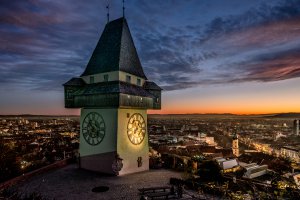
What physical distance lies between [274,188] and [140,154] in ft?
30.8

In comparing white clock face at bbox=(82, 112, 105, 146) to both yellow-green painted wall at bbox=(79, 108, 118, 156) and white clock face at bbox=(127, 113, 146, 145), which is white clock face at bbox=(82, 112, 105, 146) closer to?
yellow-green painted wall at bbox=(79, 108, 118, 156)

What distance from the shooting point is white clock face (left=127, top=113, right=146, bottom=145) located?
18.2 meters

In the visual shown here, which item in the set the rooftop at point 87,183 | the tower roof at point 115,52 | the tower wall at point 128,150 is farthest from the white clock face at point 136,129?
the tower roof at point 115,52

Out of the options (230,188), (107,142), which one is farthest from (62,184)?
(230,188)

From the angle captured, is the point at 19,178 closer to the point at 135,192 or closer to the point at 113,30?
the point at 135,192

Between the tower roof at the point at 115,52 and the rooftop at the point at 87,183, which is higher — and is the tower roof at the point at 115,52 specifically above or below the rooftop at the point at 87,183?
above

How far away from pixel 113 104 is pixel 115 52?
4.31 meters

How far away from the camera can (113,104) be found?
16828 millimetres

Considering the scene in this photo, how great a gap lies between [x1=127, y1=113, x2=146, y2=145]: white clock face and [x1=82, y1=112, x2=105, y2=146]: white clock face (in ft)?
6.40

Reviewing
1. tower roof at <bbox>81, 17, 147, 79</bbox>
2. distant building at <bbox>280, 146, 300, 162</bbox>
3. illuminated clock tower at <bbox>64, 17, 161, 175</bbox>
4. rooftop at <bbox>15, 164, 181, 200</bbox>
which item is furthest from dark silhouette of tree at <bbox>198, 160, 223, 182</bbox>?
distant building at <bbox>280, 146, 300, 162</bbox>

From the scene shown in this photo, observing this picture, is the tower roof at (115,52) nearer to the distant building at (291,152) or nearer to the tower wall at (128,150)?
the tower wall at (128,150)

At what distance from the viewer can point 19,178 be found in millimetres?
15508

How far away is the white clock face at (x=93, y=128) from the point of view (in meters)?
18.1

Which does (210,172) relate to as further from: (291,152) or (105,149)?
(291,152)
